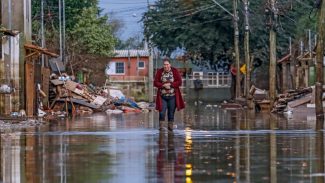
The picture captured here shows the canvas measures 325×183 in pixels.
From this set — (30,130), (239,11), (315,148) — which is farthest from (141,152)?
(239,11)

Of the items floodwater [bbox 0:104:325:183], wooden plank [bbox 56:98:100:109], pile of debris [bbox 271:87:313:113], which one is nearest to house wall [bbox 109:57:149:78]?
wooden plank [bbox 56:98:100:109]

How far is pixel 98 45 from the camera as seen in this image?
81.9 meters

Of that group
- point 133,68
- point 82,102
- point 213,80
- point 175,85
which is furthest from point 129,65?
point 175,85

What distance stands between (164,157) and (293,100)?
29995mm

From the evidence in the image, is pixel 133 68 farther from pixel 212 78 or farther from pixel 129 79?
pixel 212 78

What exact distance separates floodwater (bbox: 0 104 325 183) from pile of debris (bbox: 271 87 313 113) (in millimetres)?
21000

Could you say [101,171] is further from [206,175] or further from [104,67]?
[104,67]

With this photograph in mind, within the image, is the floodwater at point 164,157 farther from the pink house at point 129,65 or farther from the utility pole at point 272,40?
the pink house at point 129,65

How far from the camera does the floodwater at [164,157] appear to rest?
13055 mm

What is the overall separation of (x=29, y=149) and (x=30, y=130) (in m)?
8.40

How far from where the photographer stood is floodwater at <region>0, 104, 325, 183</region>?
13055 mm

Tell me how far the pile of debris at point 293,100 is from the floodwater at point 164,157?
2100 centimetres

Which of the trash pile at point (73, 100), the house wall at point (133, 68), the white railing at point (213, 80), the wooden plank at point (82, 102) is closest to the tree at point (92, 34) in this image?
the trash pile at point (73, 100)

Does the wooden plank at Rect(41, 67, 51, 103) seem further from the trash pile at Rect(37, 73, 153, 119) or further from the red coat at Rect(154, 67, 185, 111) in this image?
the red coat at Rect(154, 67, 185, 111)
